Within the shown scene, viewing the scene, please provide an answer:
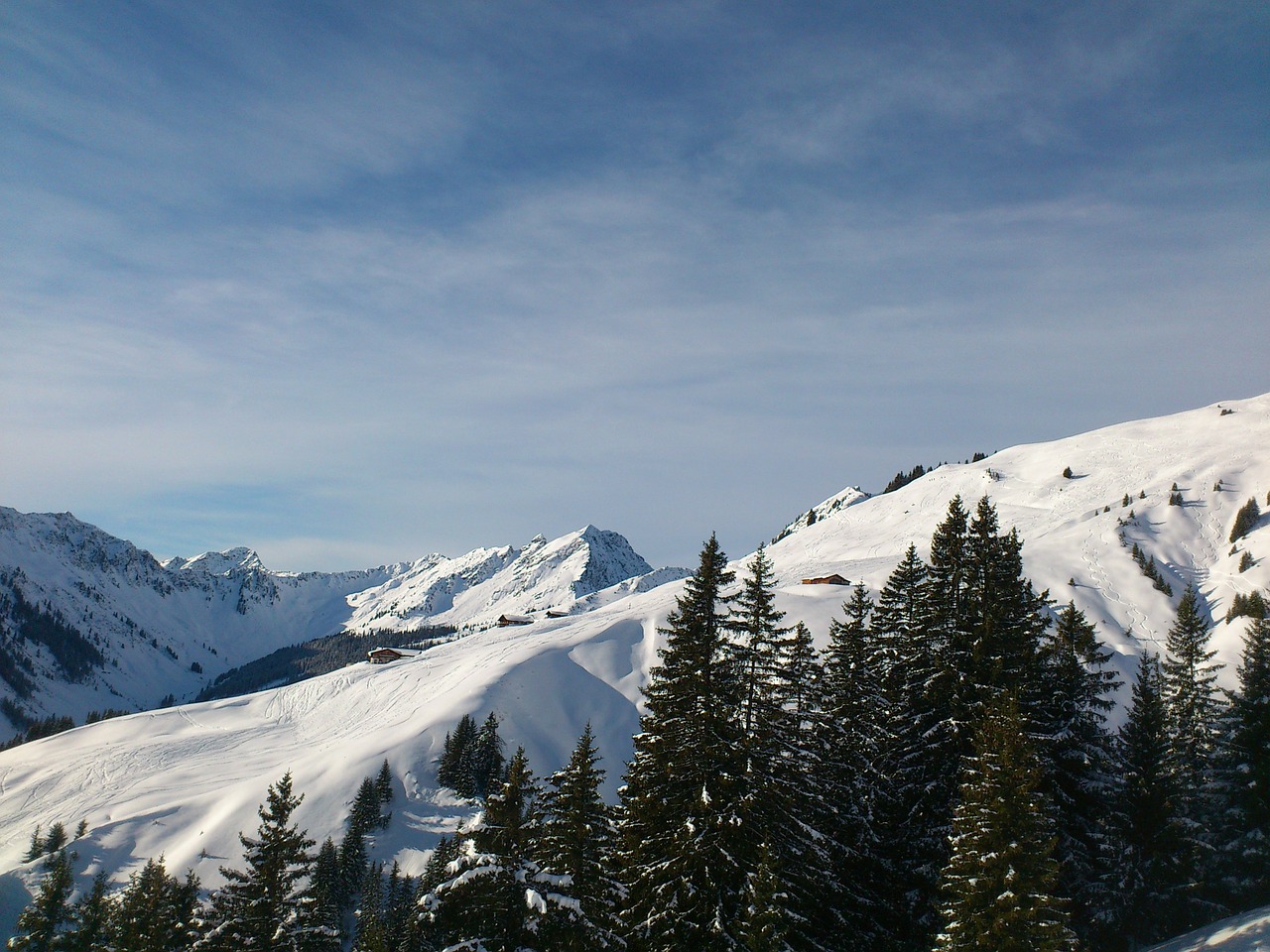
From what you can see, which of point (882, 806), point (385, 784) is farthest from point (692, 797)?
point (385, 784)

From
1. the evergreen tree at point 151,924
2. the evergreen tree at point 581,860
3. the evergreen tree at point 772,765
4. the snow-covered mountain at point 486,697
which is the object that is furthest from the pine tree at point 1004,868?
the snow-covered mountain at point 486,697

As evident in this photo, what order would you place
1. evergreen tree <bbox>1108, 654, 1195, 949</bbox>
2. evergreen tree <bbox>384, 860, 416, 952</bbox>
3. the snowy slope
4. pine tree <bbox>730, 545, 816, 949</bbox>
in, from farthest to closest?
1. evergreen tree <bbox>384, 860, 416, 952</bbox>
2. evergreen tree <bbox>1108, 654, 1195, 949</bbox>
3. the snowy slope
4. pine tree <bbox>730, 545, 816, 949</bbox>

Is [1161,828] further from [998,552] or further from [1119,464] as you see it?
[1119,464]

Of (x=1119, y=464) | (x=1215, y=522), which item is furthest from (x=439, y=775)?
(x=1119, y=464)

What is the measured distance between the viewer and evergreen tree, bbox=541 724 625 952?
79.7ft

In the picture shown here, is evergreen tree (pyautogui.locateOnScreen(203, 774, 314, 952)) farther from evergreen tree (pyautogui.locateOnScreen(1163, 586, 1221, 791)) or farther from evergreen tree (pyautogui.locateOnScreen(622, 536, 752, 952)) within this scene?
evergreen tree (pyautogui.locateOnScreen(1163, 586, 1221, 791))

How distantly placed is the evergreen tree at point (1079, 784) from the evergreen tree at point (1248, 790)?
6.38 m

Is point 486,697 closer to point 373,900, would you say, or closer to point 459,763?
point 459,763

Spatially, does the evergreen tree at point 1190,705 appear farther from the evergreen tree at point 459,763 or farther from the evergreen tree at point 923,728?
the evergreen tree at point 459,763

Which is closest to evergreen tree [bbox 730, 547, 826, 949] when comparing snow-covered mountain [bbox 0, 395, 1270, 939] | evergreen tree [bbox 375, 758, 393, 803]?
snow-covered mountain [bbox 0, 395, 1270, 939]

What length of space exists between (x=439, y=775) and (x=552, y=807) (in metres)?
68.4

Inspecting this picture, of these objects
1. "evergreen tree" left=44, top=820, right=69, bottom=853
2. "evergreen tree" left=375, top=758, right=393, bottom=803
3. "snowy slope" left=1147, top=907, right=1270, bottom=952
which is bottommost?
"evergreen tree" left=44, top=820, right=69, bottom=853

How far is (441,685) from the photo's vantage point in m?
111

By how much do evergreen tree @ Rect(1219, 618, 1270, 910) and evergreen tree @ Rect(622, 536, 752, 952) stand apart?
82.2 feet
